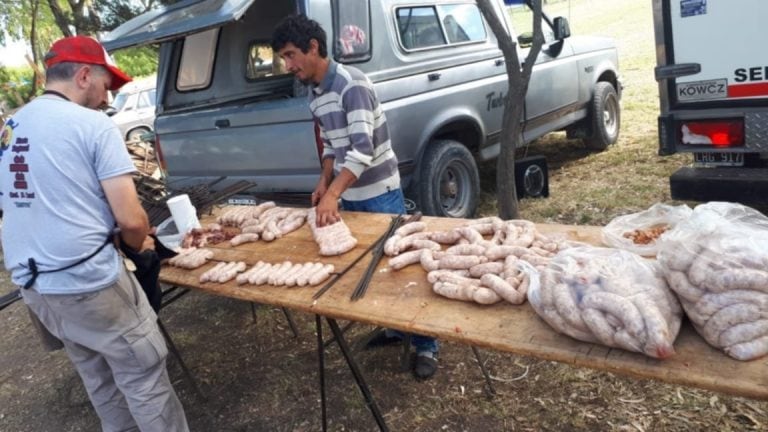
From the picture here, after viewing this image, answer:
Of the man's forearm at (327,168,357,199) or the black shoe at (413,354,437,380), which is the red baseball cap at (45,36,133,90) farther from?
the black shoe at (413,354,437,380)

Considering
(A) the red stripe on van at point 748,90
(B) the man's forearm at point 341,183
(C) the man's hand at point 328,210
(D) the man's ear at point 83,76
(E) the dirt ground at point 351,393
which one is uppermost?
(D) the man's ear at point 83,76

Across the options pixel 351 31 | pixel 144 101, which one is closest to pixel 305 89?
pixel 351 31

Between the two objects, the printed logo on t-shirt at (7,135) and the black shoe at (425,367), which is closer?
the printed logo on t-shirt at (7,135)

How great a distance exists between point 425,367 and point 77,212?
221 centimetres

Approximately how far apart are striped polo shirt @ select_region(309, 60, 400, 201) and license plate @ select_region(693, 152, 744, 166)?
8.14 feet

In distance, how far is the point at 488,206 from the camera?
6.21 m

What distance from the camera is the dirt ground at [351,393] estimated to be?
286cm

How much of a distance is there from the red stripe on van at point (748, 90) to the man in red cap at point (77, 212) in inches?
150

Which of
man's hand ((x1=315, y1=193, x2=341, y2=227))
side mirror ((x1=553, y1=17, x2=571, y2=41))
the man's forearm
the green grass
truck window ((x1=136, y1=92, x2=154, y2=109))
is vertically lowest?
the green grass

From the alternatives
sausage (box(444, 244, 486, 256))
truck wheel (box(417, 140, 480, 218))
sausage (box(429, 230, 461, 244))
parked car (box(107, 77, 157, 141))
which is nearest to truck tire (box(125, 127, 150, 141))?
parked car (box(107, 77, 157, 141))

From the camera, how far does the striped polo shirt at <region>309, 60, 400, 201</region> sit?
2.95 metres

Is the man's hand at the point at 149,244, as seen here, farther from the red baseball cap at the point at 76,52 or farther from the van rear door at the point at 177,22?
the van rear door at the point at 177,22

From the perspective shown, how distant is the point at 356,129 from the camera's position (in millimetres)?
2949

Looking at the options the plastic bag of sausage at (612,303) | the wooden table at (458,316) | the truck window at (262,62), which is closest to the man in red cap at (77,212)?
the wooden table at (458,316)
